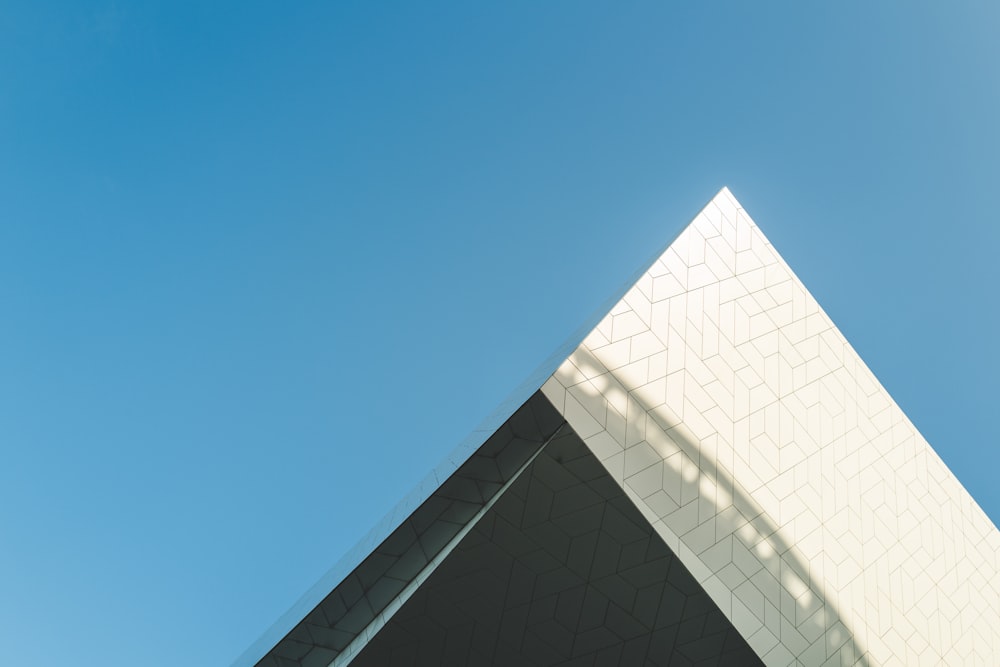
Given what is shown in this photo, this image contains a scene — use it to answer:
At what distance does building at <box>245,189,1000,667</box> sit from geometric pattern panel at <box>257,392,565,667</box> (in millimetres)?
30

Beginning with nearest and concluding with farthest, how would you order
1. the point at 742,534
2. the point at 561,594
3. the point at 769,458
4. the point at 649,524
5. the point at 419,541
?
the point at 649,524 < the point at 561,594 < the point at 419,541 < the point at 742,534 < the point at 769,458

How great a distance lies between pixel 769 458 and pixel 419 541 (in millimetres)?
Result: 6620

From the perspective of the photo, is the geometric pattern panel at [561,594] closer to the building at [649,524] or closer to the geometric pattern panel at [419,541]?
the building at [649,524]

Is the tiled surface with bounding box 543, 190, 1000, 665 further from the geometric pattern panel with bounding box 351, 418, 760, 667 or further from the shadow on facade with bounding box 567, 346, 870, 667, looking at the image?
the geometric pattern panel with bounding box 351, 418, 760, 667

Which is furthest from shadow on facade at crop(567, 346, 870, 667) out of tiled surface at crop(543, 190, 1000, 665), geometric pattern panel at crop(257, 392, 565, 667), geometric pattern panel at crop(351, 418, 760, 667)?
geometric pattern panel at crop(257, 392, 565, 667)

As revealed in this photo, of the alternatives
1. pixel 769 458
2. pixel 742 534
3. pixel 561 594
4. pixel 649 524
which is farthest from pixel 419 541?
pixel 769 458

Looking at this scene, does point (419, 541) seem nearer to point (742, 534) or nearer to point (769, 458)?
point (742, 534)

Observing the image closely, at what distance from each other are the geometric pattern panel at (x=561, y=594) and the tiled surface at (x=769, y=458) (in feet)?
1.36

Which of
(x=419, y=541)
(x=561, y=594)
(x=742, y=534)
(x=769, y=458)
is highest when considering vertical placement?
(x=419, y=541)

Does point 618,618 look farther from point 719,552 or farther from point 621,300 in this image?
point 621,300

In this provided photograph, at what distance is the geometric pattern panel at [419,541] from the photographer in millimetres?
11445

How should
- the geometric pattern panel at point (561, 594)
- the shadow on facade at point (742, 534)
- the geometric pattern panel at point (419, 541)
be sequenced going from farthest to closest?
the shadow on facade at point (742, 534)
the geometric pattern panel at point (561, 594)
the geometric pattern panel at point (419, 541)

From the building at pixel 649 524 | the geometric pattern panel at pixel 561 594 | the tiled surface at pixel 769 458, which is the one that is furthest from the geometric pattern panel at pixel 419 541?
the tiled surface at pixel 769 458

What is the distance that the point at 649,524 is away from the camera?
11.5 m
